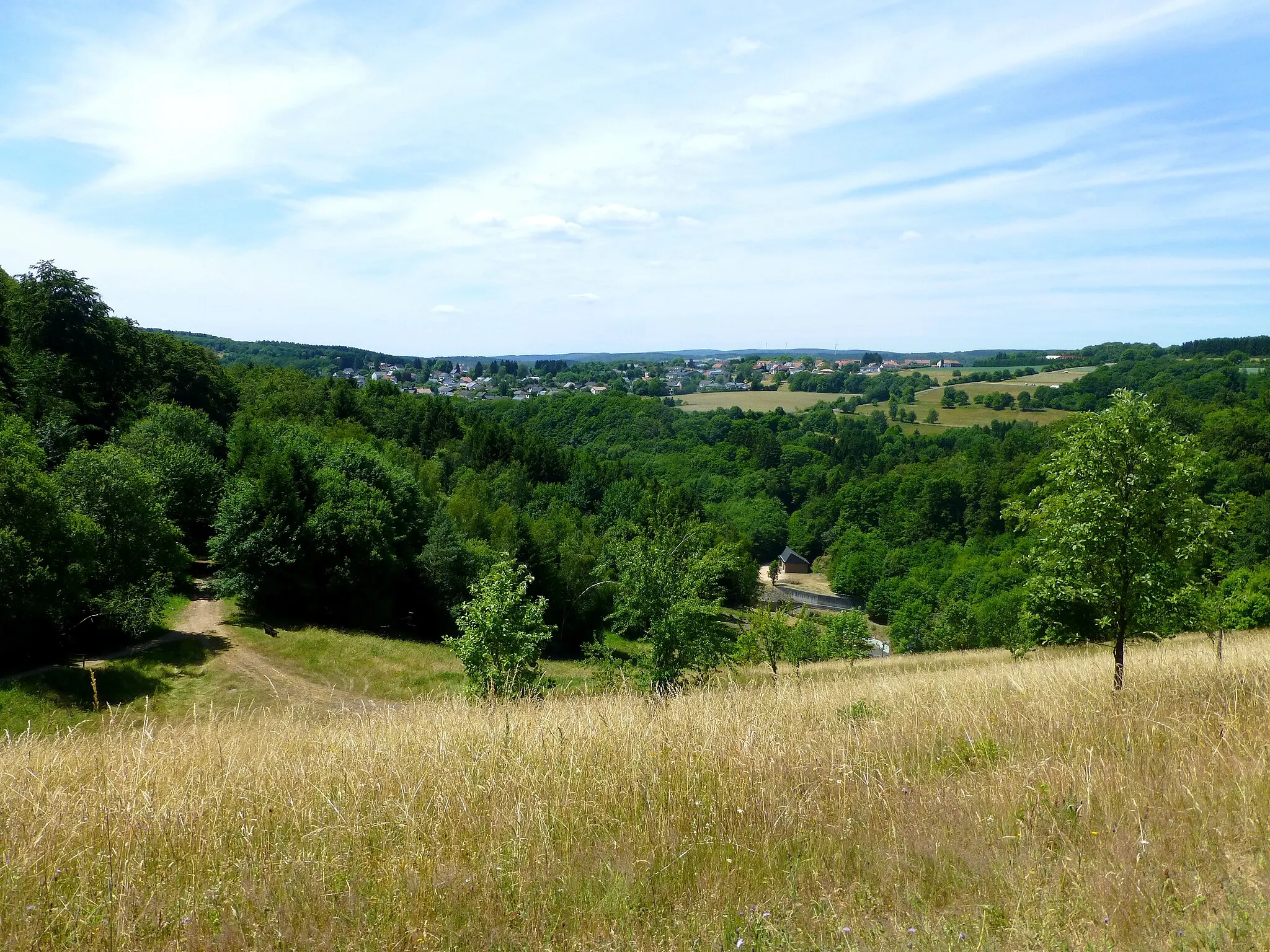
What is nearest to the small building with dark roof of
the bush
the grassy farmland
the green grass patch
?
the bush

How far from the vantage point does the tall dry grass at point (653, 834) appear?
3.30m

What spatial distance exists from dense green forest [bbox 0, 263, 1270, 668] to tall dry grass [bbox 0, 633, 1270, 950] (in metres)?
10.5

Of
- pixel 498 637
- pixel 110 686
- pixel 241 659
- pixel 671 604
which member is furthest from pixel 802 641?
pixel 110 686

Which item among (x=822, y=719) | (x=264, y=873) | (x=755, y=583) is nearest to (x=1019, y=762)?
(x=822, y=719)

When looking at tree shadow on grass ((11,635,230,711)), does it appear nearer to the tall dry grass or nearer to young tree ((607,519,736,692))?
young tree ((607,519,736,692))

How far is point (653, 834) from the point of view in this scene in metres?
4.07

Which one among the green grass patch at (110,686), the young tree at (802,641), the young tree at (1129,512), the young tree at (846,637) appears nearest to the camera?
the young tree at (1129,512)

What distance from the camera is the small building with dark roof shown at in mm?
108062

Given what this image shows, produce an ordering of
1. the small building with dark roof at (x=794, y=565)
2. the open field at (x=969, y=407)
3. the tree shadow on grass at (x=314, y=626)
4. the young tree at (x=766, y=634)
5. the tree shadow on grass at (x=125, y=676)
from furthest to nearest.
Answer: the open field at (x=969, y=407)
the small building with dark roof at (x=794, y=565)
the tree shadow on grass at (x=314, y=626)
the young tree at (x=766, y=634)
the tree shadow on grass at (x=125, y=676)

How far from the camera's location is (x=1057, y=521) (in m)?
12.9

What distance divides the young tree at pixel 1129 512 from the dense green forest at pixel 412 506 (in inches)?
43.4

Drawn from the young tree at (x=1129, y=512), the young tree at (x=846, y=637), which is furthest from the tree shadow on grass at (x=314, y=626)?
the young tree at (x=1129, y=512)

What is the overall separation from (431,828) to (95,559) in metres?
29.8

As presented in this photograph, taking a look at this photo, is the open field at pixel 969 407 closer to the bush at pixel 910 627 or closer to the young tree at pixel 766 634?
the bush at pixel 910 627
